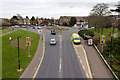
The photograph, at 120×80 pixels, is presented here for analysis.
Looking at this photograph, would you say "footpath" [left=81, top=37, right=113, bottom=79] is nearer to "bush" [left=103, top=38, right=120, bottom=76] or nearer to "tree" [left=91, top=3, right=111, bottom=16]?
"bush" [left=103, top=38, right=120, bottom=76]

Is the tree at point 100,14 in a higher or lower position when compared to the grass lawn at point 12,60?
higher

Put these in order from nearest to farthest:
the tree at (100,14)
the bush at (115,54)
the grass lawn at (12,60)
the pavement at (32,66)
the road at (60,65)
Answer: the pavement at (32,66) < the road at (60,65) < the grass lawn at (12,60) < the bush at (115,54) < the tree at (100,14)

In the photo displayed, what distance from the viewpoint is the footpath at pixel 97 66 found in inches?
842

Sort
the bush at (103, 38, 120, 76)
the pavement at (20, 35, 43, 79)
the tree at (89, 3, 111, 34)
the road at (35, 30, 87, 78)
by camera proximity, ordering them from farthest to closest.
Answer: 1. the tree at (89, 3, 111, 34)
2. the bush at (103, 38, 120, 76)
3. the road at (35, 30, 87, 78)
4. the pavement at (20, 35, 43, 79)

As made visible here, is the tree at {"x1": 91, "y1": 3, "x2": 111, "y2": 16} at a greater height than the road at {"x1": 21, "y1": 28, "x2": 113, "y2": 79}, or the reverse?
the tree at {"x1": 91, "y1": 3, "x2": 111, "y2": 16}

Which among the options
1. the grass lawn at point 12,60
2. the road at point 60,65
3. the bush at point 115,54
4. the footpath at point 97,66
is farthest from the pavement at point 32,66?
the bush at point 115,54

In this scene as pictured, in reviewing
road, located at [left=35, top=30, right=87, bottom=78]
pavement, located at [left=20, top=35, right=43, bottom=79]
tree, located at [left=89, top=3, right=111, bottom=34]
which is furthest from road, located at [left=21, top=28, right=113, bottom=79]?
tree, located at [left=89, top=3, right=111, bottom=34]

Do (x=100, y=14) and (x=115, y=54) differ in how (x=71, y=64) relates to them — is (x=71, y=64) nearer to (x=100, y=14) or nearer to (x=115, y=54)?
(x=115, y=54)

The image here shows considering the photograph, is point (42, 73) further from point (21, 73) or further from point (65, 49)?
point (65, 49)

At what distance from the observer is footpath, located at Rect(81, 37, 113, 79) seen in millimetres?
21375

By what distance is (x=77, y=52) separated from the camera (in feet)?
107

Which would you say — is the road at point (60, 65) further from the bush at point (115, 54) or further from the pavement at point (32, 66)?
the bush at point (115, 54)

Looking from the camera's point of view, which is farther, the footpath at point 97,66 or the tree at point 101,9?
the tree at point 101,9

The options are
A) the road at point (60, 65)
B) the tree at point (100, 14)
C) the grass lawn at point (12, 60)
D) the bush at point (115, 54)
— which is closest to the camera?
the road at point (60, 65)
